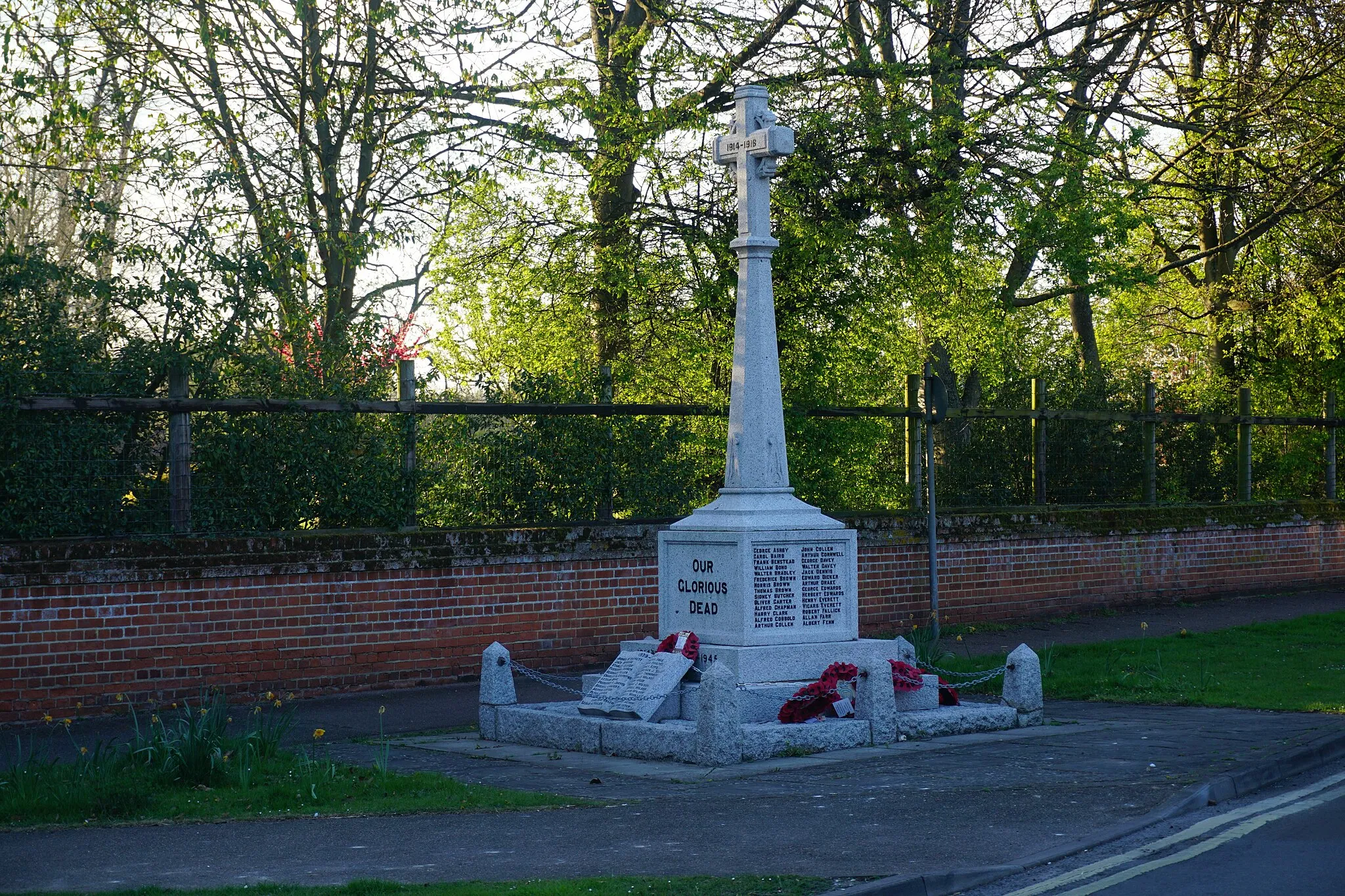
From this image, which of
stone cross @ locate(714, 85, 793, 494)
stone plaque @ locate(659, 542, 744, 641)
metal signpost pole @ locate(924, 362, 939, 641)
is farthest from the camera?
metal signpost pole @ locate(924, 362, 939, 641)

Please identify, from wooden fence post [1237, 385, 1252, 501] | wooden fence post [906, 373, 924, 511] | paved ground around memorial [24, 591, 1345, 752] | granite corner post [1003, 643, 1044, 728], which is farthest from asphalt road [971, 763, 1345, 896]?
wooden fence post [1237, 385, 1252, 501]

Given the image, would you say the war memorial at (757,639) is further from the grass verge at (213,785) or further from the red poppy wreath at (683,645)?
the grass verge at (213,785)

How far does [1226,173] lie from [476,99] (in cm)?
1344

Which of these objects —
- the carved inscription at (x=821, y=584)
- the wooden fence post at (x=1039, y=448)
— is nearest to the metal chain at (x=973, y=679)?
the carved inscription at (x=821, y=584)

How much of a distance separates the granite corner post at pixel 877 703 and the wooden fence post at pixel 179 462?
18.1 feet

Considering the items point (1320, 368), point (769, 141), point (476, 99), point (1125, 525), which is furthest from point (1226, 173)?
point (769, 141)

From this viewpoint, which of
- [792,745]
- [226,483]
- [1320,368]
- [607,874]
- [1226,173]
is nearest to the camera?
[607,874]

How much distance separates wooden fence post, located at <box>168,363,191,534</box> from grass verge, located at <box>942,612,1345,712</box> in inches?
267

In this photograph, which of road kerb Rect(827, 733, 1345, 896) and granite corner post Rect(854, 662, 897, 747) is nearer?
road kerb Rect(827, 733, 1345, 896)

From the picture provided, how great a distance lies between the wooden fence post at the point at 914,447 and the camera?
16688mm

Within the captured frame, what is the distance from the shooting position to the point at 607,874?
6.14 m

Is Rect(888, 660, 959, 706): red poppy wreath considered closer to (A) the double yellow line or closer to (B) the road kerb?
(B) the road kerb

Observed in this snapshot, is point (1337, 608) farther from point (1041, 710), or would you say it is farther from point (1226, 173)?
point (1041, 710)

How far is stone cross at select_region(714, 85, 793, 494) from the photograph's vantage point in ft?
35.0
